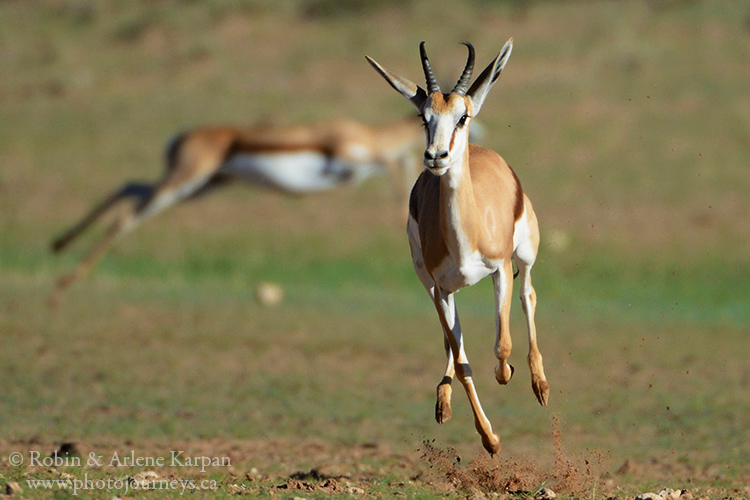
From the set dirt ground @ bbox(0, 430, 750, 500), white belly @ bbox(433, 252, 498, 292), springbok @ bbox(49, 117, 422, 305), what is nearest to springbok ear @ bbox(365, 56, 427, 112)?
white belly @ bbox(433, 252, 498, 292)

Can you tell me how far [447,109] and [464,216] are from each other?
0.47 m

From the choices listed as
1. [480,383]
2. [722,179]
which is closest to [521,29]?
[722,179]

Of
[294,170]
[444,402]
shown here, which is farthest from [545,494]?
[294,170]

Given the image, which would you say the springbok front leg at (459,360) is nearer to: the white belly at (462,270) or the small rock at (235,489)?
the white belly at (462,270)

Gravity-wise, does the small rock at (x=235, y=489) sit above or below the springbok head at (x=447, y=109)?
below

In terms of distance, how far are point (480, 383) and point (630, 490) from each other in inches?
151

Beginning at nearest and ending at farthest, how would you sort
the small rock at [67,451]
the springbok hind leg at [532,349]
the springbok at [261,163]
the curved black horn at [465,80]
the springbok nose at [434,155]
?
the springbok nose at [434,155], the curved black horn at [465,80], the springbok hind leg at [532,349], the small rock at [67,451], the springbok at [261,163]

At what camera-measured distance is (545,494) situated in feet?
16.5

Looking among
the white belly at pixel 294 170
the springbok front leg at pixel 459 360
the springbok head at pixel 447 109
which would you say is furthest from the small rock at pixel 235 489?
the white belly at pixel 294 170

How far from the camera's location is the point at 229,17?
78.1 ft

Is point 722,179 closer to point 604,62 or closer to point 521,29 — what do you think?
point 604,62

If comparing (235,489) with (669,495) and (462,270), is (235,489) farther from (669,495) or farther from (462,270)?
(669,495)

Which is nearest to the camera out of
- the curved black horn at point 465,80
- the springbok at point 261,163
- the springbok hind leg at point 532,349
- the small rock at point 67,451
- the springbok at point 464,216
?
the springbok at point 464,216

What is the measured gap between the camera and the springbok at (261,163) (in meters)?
12.6
